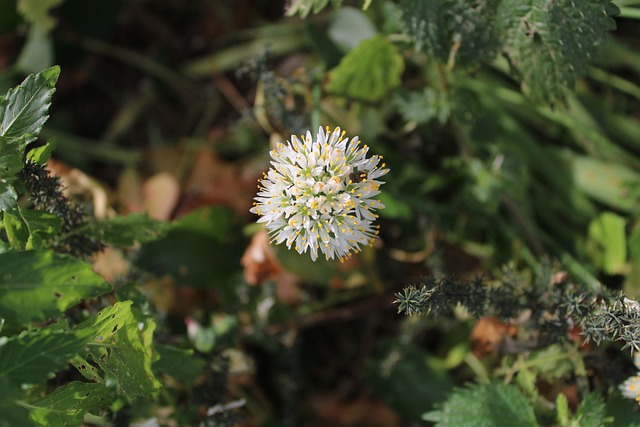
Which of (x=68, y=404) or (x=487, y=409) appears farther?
(x=487, y=409)

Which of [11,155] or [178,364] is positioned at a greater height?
[11,155]

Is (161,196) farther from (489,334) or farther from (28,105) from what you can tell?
(489,334)

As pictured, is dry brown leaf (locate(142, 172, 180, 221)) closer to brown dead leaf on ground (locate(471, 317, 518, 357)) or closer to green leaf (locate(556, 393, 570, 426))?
brown dead leaf on ground (locate(471, 317, 518, 357))

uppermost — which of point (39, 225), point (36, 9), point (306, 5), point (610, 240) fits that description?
point (306, 5)

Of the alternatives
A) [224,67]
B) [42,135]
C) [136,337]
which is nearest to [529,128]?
[224,67]

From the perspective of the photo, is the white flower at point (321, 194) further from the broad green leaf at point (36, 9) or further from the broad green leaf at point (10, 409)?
the broad green leaf at point (36, 9)

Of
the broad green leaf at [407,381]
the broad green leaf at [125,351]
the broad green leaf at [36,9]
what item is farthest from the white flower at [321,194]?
the broad green leaf at [36,9]

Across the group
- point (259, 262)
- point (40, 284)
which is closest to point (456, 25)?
point (259, 262)
